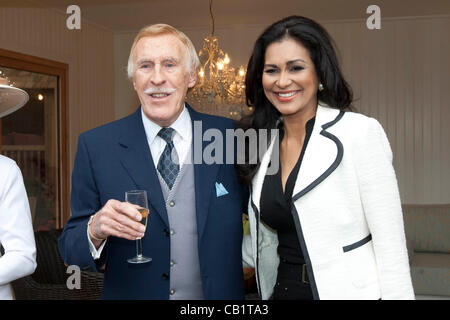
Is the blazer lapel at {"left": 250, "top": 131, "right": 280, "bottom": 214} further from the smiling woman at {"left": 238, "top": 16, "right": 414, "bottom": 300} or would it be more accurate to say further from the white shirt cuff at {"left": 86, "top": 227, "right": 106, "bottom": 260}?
the white shirt cuff at {"left": 86, "top": 227, "right": 106, "bottom": 260}

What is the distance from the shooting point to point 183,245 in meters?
1.69

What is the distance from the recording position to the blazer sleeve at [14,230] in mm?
1702

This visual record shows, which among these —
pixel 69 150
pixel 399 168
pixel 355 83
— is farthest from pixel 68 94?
pixel 399 168

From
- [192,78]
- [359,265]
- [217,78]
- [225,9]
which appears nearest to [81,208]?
[192,78]

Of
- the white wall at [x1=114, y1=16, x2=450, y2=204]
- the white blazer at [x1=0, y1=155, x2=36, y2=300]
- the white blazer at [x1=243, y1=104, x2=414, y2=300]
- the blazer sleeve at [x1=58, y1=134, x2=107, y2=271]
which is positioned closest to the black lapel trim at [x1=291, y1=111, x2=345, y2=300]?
the white blazer at [x1=243, y1=104, x2=414, y2=300]

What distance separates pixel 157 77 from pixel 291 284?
898mm

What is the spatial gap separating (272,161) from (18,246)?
0.99 metres

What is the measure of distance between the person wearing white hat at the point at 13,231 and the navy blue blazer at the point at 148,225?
0.44 feet

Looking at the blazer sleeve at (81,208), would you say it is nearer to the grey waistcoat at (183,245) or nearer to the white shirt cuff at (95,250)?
the white shirt cuff at (95,250)

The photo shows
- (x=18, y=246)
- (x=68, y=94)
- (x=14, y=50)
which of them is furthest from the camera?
(x=68, y=94)

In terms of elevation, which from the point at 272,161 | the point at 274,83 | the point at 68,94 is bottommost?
the point at 272,161

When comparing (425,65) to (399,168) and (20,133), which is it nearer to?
(399,168)

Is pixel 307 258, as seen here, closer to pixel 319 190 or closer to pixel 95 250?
pixel 319 190
